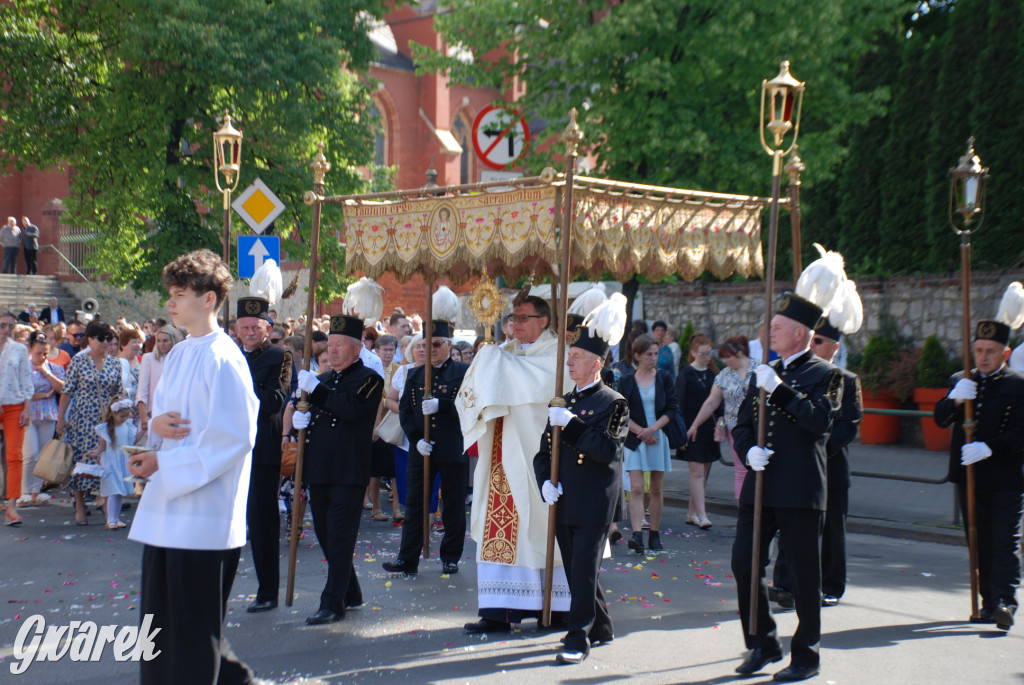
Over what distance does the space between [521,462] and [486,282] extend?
157cm

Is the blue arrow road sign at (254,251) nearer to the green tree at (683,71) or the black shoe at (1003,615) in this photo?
the green tree at (683,71)

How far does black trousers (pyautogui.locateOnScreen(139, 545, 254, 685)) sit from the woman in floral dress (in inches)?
254

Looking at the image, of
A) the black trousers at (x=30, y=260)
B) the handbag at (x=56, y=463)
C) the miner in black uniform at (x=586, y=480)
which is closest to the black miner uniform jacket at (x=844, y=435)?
the miner in black uniform at (x=586, y=480)

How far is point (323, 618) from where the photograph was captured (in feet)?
21.6

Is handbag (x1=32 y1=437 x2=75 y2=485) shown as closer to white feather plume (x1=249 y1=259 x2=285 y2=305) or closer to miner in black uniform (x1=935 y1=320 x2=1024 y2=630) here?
white feather plume (x1=249 y1=259 x2=285 y2=305)

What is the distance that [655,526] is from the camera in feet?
30.8

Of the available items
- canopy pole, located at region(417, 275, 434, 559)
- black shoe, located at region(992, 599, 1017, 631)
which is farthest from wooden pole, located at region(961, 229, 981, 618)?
canopy pole, located at region(417, 275, 434, 559)

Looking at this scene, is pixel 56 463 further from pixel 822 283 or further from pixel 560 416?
pixel 822 283

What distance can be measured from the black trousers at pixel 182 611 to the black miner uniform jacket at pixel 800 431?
2994 mm

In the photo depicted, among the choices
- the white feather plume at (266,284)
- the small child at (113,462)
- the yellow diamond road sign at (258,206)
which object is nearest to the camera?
the white feather plume at (266,284)

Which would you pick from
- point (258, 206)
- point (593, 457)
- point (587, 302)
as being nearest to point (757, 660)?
point (593, 457)

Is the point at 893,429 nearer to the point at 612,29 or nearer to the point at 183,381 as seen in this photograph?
the point at 612,29

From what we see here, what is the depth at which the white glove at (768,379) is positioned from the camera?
5602 mm

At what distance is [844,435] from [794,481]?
1.65 metres
